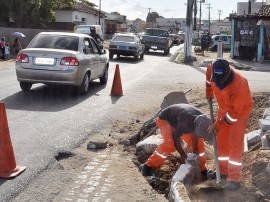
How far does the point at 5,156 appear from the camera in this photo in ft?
17.8

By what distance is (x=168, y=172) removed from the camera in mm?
6102

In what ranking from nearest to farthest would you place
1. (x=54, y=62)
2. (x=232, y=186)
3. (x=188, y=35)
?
(x=232, y=186), (x=54, y=62), (x=188, y=35)

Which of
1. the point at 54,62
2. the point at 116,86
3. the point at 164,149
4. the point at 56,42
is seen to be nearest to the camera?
the point at 164,149

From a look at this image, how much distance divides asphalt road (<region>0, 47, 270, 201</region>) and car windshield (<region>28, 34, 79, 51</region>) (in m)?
1.25

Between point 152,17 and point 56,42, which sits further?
point 152,17

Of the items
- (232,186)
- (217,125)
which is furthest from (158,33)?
(232,186)

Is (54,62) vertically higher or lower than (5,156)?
higher

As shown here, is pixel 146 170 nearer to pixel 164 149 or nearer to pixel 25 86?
pixel 164 149

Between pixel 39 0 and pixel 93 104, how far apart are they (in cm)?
2757

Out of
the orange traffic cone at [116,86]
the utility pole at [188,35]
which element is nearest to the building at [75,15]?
the utility pole at [188,35]

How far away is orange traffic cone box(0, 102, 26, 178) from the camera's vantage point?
540cm

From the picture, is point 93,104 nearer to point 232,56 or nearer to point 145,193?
point 145,193

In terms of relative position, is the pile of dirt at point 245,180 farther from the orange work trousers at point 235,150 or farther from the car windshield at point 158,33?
the car windshield at point 158,33

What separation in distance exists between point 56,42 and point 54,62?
921 mm
